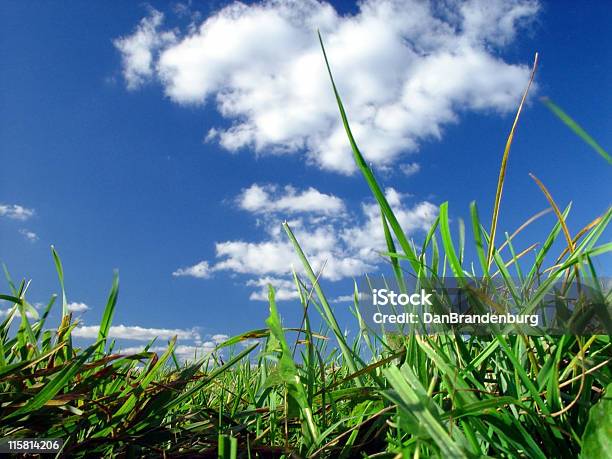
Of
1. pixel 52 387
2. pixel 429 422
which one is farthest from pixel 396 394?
pixel 52 387

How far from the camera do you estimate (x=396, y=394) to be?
0.70 metres

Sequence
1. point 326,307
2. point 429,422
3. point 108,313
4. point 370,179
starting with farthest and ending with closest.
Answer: point 108,313 < point 326,307 < point 370,179 < point 429,422

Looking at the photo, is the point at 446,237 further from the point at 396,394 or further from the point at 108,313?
the point at 108,313

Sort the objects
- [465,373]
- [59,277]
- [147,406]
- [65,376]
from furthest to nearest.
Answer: [59,277] → [147,406] → [65,376] → [465,373]

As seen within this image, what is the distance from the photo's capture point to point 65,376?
107 cm

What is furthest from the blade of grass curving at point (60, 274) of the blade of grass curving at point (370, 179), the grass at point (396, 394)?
the blade of grass curving at point (370, 179)

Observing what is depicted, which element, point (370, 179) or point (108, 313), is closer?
point (370, 179)

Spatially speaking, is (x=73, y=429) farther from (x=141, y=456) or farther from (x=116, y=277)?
(x=116, y=277)

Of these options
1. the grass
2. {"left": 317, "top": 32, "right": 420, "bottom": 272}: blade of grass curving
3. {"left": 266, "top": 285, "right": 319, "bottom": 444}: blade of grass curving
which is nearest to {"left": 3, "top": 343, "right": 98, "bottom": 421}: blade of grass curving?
the grass

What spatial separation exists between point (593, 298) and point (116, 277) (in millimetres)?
1023

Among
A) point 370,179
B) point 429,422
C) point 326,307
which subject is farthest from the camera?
point 326,307

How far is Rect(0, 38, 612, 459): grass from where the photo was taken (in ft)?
2.64

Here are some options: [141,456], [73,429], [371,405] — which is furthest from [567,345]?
[73,429]

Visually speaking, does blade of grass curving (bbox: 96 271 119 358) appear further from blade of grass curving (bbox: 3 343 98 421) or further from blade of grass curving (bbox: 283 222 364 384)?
blade of grass curving (bbox: 283 222 364 384)
